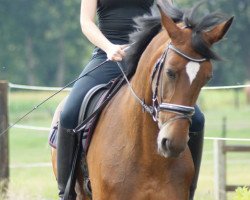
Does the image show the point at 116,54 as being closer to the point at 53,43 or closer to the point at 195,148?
the point at 195,148

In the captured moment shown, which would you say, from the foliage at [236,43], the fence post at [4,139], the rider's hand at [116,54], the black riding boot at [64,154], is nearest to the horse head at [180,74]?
the rider's hand at [116,54]

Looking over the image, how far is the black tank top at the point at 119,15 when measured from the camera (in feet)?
21.5

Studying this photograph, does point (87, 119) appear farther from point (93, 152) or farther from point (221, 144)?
point (221, 144)

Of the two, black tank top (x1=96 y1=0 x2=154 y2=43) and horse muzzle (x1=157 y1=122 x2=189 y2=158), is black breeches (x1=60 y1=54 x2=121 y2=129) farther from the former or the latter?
horse muzzle (x1=157 y1=122 x2=189 y2=158)

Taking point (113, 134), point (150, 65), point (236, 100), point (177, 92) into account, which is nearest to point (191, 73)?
point (177, 92)

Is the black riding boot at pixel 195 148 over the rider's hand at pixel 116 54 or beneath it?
beneath

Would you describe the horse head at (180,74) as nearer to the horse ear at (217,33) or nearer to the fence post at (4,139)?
the horse ear at (217,33)

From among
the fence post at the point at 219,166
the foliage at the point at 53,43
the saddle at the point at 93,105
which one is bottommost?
the foliage at the point at 53,43

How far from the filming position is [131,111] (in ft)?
18.7

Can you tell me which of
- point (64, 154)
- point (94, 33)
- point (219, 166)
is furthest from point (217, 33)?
point (219, 166)

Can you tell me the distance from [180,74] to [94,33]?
131 cm

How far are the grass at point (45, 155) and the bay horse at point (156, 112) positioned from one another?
3.88 meters

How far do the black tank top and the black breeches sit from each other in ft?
0.83

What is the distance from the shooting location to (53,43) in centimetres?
7431
